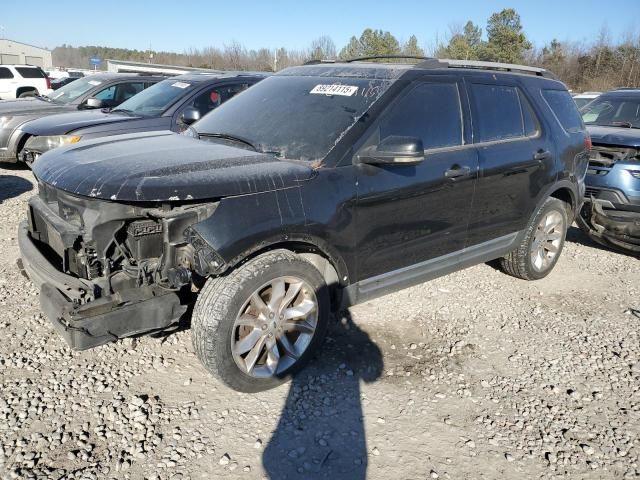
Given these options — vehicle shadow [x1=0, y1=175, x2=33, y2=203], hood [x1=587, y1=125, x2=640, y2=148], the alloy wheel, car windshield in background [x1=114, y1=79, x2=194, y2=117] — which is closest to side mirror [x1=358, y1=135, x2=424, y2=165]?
the alloy wheel

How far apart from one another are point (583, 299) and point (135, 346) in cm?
396

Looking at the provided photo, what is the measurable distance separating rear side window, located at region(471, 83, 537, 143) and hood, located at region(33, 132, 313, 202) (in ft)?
5.65

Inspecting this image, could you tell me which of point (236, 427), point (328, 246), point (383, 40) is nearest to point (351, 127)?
point (328, 246)

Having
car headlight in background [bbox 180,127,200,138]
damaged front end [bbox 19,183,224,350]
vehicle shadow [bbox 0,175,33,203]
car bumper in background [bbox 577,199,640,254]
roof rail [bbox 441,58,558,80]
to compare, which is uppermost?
roof rail [bbox 441,58,558,80]

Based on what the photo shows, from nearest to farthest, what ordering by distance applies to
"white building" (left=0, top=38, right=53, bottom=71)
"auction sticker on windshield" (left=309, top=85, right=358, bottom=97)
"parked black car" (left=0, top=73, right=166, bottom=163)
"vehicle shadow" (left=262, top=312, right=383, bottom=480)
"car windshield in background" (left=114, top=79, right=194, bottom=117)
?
"vehicle shadow" (left=262, top=312, right=383, bottom=480)
"auction sticker on windshield" (left=309, top=85, right=358, bottom=97)
"car windshield in background" (left=114, top=79, right=194, bottom=117)
"parked black car" (left=0, top=73, right=166, bottom=163)
"white building" (left=0, top=38, right=53, bottom=71)

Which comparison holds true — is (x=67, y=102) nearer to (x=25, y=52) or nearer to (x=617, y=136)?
(x=617, y=136)

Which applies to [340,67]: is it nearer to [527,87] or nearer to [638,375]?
[527,87]

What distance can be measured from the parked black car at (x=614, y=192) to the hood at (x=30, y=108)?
26.0 feet

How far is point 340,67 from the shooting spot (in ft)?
13.2

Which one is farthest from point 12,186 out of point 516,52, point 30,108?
point 516,52

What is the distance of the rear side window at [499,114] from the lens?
407 centimetres

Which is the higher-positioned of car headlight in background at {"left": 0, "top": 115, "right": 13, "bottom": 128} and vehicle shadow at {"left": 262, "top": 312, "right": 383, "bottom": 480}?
car headlight in background at {"left": 0, "top": 115, "right": 13, "bottom": 128}

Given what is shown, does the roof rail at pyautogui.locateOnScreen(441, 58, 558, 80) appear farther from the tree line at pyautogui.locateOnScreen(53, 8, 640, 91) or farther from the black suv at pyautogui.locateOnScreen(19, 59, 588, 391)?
the tree line at pyautogui.locateOnScreen(53, 8, 640, 91)

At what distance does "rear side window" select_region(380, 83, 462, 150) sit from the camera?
3.51m
